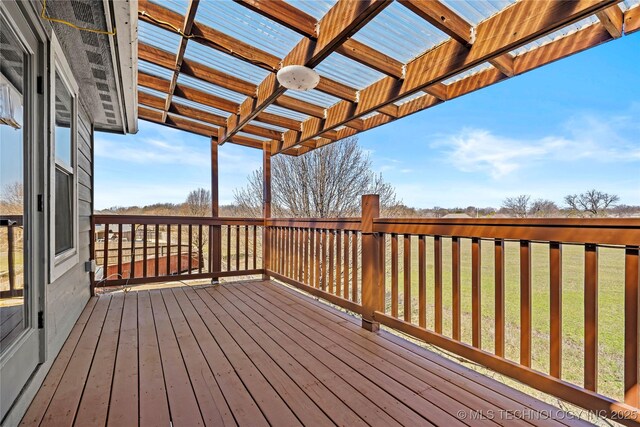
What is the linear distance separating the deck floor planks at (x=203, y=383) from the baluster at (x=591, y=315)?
1.69 metres

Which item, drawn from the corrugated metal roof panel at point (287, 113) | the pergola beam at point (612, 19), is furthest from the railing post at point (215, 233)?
the pergola beam at point (612, 19)

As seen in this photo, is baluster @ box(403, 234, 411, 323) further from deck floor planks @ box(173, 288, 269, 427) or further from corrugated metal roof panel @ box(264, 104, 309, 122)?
corrugated metal roof panel @ box(264, 104, 309, 122)

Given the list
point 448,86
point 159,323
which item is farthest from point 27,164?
point 448,86

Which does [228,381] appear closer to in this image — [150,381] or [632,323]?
[150,381]

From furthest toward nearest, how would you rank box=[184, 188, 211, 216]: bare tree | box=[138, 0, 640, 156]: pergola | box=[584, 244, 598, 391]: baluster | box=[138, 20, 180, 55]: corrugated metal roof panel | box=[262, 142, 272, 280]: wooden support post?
1. box=[184, 188, 211, 216]: bare tree
2. box=[262, 142, 272, 280]: wooden support post
3. box=[138, 20, 180, 55]: corrugated metal roof panel
4. box=[138, 0, 640, 156]: pergola
5. box=[584, 244, 598, 391]: baluster

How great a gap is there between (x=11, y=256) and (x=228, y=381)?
1257 mm

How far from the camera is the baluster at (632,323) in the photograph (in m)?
1.25

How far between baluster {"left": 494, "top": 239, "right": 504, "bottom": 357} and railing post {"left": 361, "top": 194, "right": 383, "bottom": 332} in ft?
3.03

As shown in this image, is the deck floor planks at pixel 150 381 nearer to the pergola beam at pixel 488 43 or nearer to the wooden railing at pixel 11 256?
the wooden railing at pixel 11 256

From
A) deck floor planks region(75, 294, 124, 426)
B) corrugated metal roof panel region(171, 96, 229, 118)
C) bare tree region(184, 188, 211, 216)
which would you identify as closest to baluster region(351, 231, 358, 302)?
deck floor planks region(75, 294, 124, 426)

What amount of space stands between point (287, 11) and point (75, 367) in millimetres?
2738

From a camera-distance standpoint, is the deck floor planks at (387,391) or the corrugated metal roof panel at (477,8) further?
the corrugated metal roof panel at (477,8)

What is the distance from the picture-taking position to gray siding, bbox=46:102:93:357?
190 centimetres

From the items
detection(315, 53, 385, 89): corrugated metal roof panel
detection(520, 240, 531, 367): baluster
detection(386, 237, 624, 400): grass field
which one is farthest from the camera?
detection(315, 53, 385, 89): corrugated metal roof panel
